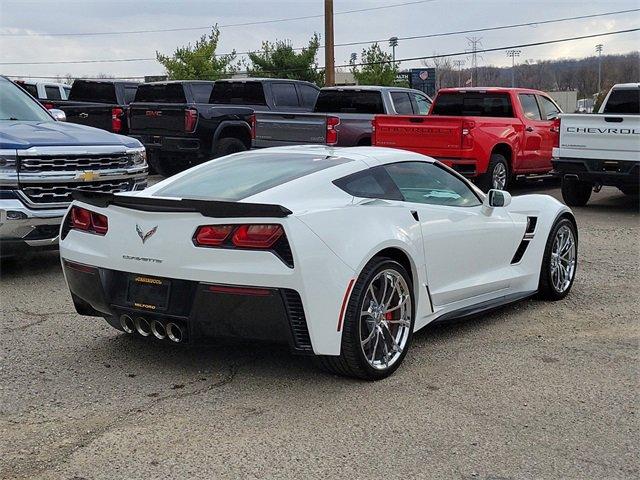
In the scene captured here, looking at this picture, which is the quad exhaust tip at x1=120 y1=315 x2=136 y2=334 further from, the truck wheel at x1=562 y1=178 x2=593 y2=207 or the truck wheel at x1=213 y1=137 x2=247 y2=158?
the truck wheel at x1=213 y1=137 x2=247 y2=158

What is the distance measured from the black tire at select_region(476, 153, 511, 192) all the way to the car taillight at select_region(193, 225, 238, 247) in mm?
9582

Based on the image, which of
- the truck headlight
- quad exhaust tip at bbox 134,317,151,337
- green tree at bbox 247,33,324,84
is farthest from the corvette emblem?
green tree at bbox 247,33,324,84

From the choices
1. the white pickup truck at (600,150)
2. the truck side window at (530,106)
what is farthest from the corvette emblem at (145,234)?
the truck side window at (530,106)

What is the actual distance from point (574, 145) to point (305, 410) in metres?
9.45

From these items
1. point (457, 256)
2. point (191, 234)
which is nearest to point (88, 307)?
point (191, 234)

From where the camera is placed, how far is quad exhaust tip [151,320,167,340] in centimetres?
480

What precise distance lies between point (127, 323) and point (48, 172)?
3.27 meters

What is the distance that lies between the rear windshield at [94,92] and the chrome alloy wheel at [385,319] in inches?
653

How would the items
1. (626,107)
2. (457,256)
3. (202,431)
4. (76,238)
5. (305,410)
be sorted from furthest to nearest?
(626,107) < (457,256) < (76,238) < (305,410) < (202,431)

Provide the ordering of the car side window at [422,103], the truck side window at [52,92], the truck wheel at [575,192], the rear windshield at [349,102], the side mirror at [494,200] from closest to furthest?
the side mirror at [494,200] → the truck wheel at [575,192] → the rear windshield at [349,102] → the car side window at [422,103] → the truck side window at [52,92]

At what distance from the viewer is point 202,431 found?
4.16 metres

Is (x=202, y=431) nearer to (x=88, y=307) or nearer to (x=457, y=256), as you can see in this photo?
(x=88, y=307)

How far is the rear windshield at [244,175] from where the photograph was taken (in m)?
5.18

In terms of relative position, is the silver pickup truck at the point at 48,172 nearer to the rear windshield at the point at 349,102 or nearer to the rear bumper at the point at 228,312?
the rear bumper at the point at 228,312
